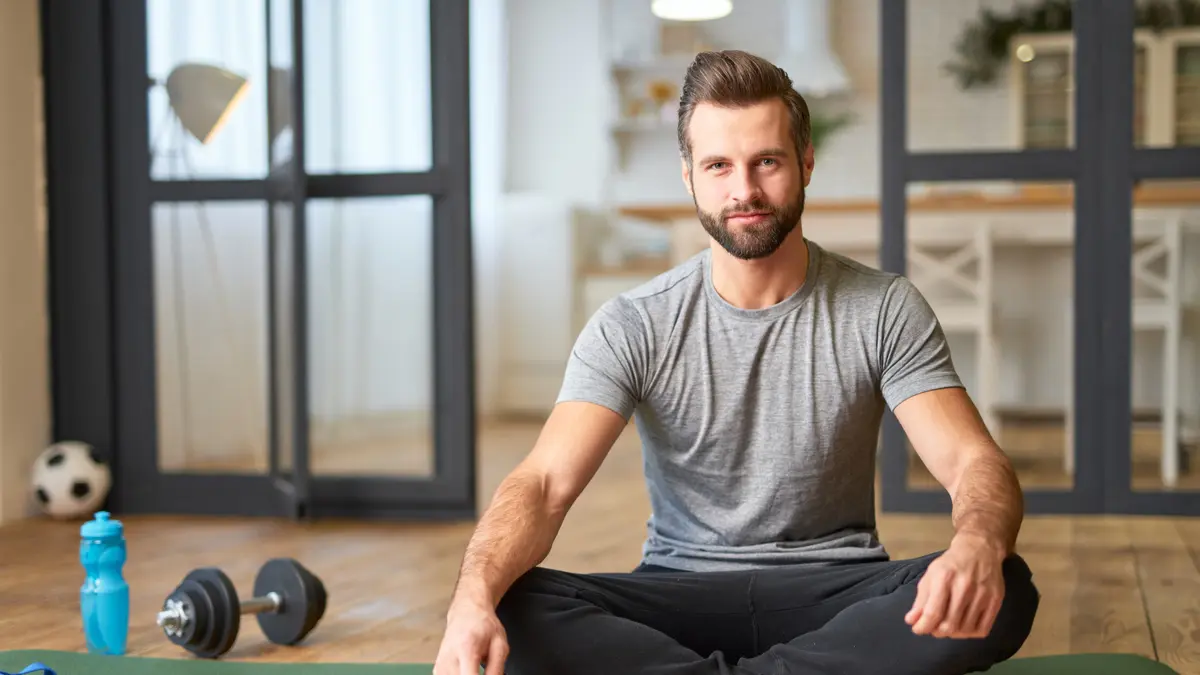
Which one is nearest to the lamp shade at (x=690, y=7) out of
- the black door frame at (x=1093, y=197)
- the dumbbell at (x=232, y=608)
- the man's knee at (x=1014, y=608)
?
the black door frame at (x=1093, y=197)

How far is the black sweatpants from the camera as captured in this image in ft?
4.82

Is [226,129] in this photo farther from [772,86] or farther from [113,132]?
[772,86]

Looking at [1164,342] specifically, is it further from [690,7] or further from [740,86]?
[690,7]

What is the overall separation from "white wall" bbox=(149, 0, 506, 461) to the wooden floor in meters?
0.38

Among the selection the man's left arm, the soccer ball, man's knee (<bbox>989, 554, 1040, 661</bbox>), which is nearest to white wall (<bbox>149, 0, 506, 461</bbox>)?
the soccer ball

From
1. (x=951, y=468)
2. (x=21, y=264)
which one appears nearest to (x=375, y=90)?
(x=21, y=264)

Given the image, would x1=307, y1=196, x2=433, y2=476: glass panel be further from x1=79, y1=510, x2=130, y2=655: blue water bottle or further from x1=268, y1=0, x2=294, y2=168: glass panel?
x1=79, y1=510, x2=130, y2=655: blue water bottle

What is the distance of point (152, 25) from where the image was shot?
372 cm

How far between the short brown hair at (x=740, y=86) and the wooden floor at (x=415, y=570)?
1.02m

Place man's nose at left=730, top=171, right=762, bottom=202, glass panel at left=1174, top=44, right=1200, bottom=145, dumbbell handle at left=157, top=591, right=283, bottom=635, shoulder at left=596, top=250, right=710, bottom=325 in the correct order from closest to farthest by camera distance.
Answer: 1. man's nose at left=730, top=171, right=762, bottom=202
2. shoulder at left=596, top=250, right=710, bottom=325
3. dumbbell handle at left=157, top=591, right=283, bottom=635
4. glass panel at left=1174, top=44, right=1200, bottom=145

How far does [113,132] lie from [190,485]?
3.49 ft

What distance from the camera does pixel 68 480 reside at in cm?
358

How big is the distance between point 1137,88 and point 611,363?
2321 millimetres

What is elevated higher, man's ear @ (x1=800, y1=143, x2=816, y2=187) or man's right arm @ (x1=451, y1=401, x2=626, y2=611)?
man's ear @ (x1=800, y1=143, x2=816, y2=187)
